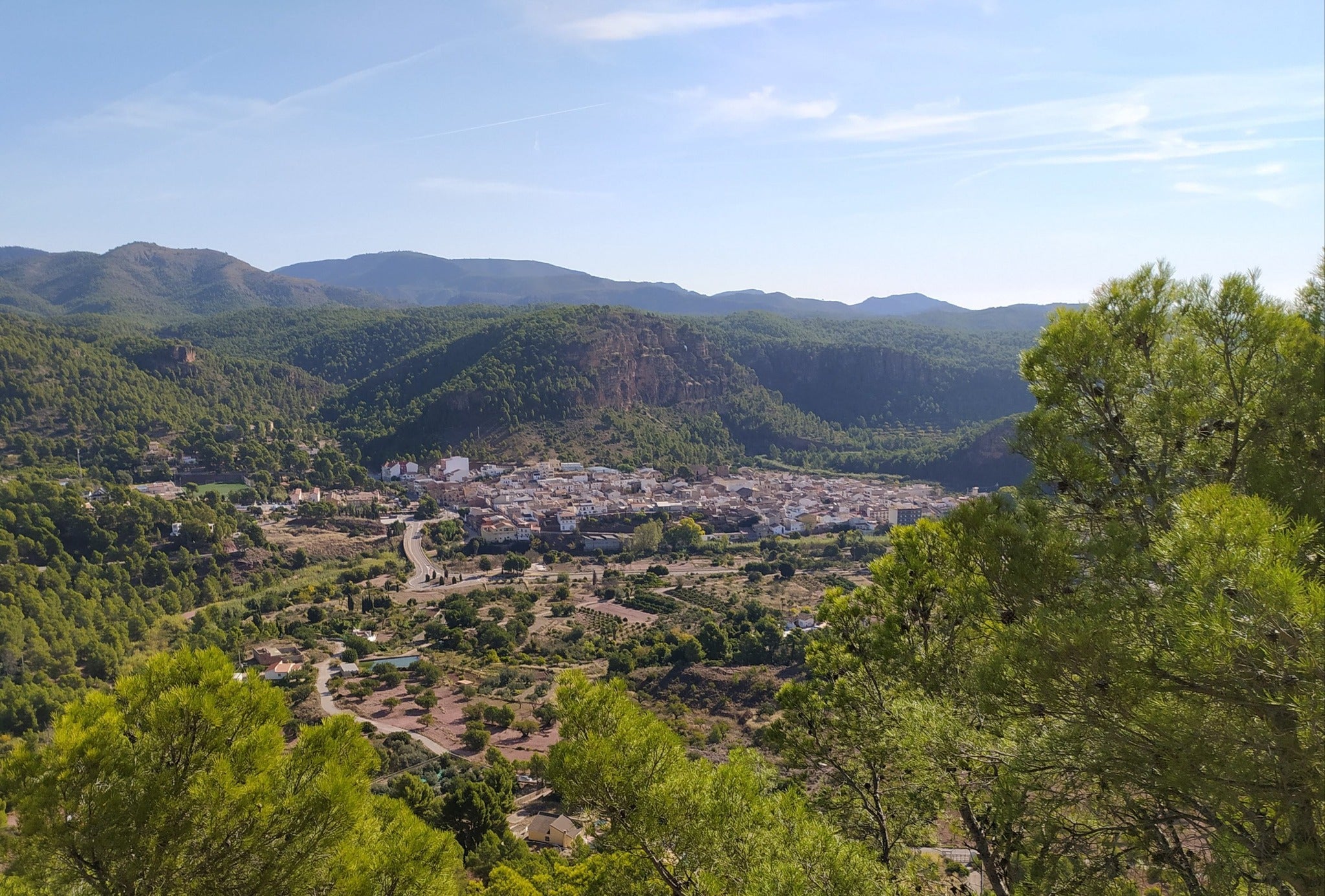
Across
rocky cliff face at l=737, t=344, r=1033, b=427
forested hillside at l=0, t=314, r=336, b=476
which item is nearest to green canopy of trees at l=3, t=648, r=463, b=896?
forested hillside at l=0, t=314, r=336, b=476

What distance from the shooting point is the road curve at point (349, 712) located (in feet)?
65.2

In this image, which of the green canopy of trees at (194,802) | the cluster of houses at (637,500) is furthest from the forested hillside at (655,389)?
the green canopy of trees at (194,802)

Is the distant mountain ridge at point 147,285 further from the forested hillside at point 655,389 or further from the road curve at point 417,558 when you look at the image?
the road curve at point 417,558

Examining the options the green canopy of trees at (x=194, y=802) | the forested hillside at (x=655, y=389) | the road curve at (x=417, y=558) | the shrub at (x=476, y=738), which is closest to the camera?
the green canopy of trees at (x=194, y=802)

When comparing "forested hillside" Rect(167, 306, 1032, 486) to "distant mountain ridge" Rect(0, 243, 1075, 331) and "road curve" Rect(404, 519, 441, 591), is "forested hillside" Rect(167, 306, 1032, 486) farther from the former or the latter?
"distant mountain ridge" Rect(0, 243, 1075, 331)

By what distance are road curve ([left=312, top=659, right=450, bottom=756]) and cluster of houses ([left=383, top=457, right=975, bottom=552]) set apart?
760 inches

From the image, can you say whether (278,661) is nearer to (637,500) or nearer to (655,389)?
(637,500)

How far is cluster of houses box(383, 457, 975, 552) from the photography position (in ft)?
154

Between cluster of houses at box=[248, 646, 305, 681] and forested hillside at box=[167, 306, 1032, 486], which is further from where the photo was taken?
forested hillside at box=[167, 306, 1032, 486]

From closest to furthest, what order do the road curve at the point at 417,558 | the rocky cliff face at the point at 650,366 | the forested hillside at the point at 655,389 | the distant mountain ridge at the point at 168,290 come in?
1. the road curve at the point at 417,558
2. the forested hillside at the point at 655,389
3. the rocky cliff face at the point at 650,366
4. the distant mountain ridge at the point at 168,290

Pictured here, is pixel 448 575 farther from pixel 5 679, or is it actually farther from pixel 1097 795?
pixel 1097 795

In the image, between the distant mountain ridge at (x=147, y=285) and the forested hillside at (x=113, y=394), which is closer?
the forested hillside at (x=113, y=394)

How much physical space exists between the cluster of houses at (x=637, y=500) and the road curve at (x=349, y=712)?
19.3 metres

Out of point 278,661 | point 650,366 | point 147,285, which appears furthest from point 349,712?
point 147,285
